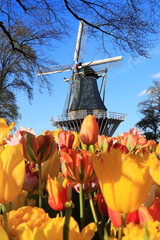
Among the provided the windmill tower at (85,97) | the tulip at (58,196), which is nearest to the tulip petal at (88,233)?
the tulip at (58,196)

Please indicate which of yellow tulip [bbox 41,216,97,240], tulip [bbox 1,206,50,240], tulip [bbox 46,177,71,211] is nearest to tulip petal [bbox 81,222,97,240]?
yellow tulip [bbox 41,216,97,240]

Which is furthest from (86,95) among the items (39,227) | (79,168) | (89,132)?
(39,227)

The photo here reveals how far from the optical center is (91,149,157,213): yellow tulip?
53cm

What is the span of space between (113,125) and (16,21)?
15.0 meters

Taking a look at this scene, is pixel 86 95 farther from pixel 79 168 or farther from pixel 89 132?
pixel 79 168

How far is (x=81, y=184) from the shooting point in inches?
33.7

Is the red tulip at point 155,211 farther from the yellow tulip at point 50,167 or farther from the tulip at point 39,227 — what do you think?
the yellow tulip at point 50,167

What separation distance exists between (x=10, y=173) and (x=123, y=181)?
9.0 inches

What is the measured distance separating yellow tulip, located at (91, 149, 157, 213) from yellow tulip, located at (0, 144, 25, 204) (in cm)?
16

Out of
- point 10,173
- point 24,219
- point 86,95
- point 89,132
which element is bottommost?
point 24,219

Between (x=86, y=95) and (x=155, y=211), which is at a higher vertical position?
(x=86, y=95)

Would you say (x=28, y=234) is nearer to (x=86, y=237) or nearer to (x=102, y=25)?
(x=86, y=237)

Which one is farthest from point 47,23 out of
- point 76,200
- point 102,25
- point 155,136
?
point 155,136

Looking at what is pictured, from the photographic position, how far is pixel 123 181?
1.72 ft
